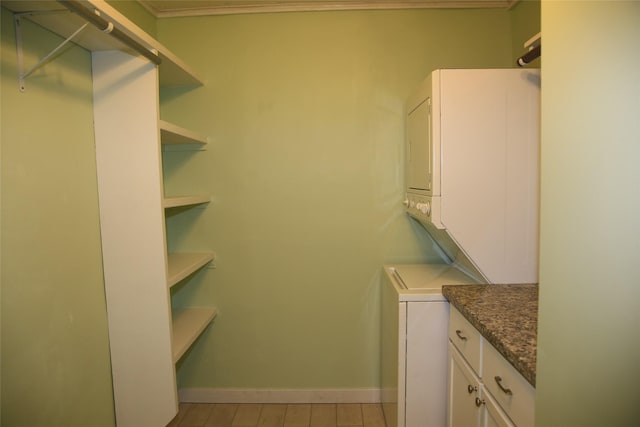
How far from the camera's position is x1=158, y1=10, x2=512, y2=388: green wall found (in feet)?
6.73

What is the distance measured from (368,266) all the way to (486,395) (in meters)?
1.07

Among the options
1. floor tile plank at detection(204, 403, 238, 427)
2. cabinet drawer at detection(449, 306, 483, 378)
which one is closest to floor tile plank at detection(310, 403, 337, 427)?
floor tile plank at detection(204, 403, 238, 427)

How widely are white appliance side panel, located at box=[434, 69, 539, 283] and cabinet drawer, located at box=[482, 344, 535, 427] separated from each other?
0.56 metres

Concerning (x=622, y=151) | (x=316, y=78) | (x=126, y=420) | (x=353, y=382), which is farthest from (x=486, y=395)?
(x=316, y=78)

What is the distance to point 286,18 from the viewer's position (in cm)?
205

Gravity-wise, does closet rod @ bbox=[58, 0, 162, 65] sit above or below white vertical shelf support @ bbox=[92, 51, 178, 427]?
above

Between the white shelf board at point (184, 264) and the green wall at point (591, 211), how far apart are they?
1.52m

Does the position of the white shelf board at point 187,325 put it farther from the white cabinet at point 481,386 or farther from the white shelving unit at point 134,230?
the white cabinet at point 481,386

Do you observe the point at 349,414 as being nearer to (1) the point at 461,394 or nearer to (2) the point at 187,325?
(1) the point at 461,394

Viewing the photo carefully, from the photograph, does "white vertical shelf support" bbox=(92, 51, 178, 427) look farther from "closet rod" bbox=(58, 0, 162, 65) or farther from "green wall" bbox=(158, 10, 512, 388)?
"green wall" bbox=(158, 10, 512, 388)

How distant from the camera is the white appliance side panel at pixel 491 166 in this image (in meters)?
1.51

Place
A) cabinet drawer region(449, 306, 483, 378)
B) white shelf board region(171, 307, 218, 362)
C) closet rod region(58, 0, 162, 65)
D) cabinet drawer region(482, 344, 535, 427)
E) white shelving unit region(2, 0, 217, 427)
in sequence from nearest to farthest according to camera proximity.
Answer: cabinet drawer region(482, 344, 535, 427)
closet rod region(58, 0, 162, 65)
cabinet drawer region(449, 306, 483, 378)
white shelving unit region(2, 0, 217, 427)
white shelf board region(171, 307, 218, 362)

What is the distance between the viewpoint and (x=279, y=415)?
6.81ft

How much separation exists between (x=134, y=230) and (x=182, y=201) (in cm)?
30
